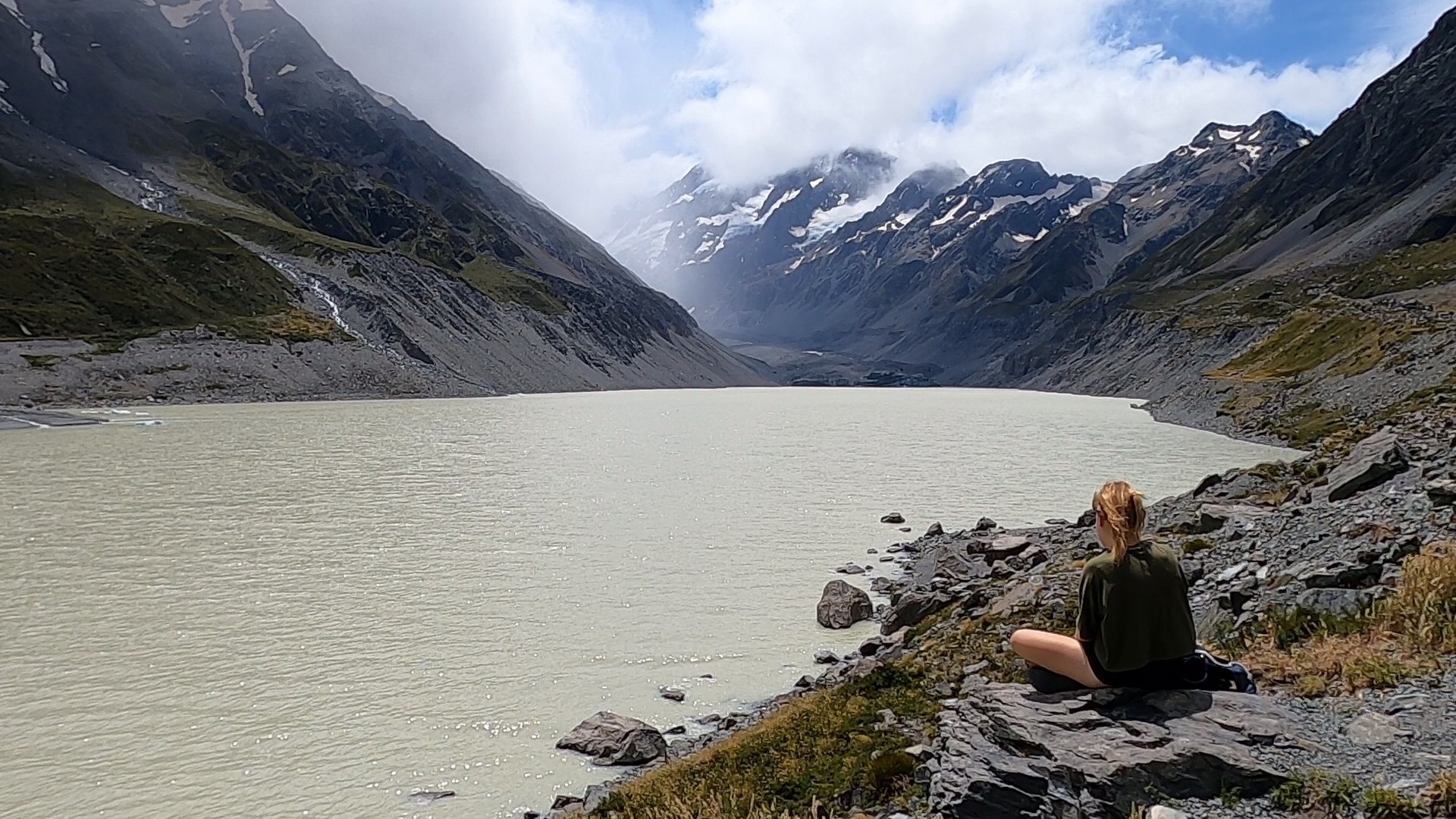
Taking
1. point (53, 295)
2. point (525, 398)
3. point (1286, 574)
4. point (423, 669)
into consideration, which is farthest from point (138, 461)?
point (525, 398)

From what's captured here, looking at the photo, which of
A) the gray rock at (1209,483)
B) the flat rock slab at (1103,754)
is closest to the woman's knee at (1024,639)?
the flat rock slab at (1103,754)

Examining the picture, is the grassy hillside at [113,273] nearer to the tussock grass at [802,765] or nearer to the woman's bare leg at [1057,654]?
the tussock grass at [802,765]

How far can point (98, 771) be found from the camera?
13508 mm

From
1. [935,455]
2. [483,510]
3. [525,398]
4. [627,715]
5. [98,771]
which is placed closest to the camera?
[98,771]

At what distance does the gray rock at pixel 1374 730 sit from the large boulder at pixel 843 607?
1428 centimetres

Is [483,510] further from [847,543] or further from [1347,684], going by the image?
[1347,684]

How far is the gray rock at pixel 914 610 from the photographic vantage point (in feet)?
65.0

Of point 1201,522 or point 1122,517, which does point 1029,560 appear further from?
point 1122,517

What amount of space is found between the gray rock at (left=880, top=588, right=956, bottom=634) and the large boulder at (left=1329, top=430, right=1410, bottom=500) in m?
8.31

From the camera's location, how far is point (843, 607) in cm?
2148

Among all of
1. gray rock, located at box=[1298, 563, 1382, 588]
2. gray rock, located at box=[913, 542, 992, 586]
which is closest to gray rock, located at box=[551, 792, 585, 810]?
gray rock, located at box=[1298, 563, 1382, 588]

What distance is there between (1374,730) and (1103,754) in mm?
2281

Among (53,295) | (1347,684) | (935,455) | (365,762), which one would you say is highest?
(53,295)

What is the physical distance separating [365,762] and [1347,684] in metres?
13.6
